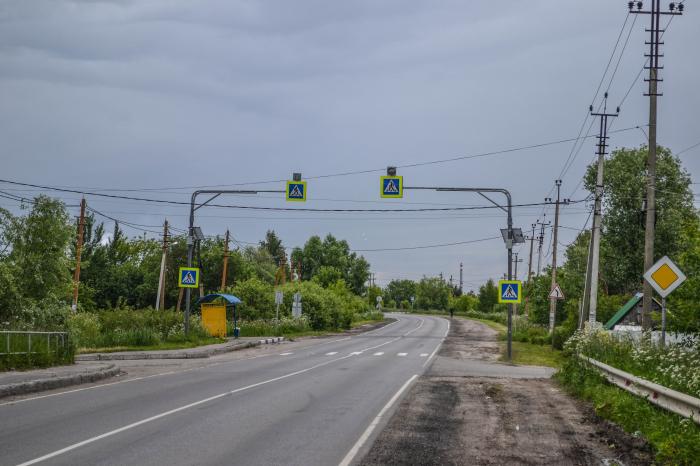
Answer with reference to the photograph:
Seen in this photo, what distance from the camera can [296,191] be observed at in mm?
26516

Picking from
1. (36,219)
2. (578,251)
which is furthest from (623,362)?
(578,251)

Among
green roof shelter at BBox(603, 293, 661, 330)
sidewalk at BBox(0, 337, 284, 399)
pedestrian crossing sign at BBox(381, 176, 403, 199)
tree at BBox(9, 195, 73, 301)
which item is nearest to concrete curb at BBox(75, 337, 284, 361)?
sidewalk at BBox(0, 337, 284, 399)

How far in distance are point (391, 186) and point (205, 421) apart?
15550 mm

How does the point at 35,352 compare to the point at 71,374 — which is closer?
the point at 71,374

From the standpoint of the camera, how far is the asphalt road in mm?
8906

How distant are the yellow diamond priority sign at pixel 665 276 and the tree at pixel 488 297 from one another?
116 meters

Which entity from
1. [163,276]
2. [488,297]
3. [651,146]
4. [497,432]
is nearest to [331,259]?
[488,297]

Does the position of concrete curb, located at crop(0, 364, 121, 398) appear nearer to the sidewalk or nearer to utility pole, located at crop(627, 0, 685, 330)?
the sidewalk

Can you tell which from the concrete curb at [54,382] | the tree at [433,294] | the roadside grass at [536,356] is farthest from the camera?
the tree at [433,294]

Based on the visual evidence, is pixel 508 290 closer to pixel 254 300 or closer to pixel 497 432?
pixel 497 432

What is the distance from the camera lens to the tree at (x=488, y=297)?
132 meters

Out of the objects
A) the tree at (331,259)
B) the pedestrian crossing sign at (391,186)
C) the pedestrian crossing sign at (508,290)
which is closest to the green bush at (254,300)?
the pedestrian crossing sign at (508,290)

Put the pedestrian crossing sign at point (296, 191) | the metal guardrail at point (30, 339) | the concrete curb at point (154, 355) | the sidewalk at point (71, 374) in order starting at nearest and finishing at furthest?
the sidewalk at point (71, 374) → the metal guardrail at point (30, 339) → the pedestrian crossing sign at point (296, 191) → the concrete curb at point (154, 355)

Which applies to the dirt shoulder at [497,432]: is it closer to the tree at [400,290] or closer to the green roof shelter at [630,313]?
the green roof shelter at [630,313]
